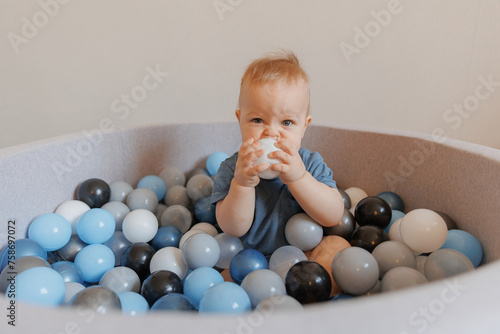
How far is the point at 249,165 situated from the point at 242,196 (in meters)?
0.09

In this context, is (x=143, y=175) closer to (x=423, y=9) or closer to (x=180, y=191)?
(x=180, y=191)

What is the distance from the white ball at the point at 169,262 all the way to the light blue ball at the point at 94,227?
0.53 ft

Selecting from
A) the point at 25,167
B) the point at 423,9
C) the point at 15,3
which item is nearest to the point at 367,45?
the point at 423,9

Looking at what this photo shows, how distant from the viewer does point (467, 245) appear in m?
0.81

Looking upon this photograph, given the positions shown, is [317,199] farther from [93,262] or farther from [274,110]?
[93,262]

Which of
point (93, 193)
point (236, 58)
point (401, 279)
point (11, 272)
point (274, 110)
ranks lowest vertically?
point (401, 279)

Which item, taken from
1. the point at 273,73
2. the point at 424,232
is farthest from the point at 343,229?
the point at 273,73

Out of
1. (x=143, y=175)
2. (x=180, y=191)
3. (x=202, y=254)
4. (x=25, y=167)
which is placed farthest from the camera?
(x=143, y=175)

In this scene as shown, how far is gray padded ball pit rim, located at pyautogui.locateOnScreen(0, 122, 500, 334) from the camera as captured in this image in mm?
387

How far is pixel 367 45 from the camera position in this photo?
60.3 inches

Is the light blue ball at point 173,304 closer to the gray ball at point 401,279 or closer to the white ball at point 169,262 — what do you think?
the white ball at point 169,262

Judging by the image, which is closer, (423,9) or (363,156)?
(363,156)

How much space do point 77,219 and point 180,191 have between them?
29 centimetres

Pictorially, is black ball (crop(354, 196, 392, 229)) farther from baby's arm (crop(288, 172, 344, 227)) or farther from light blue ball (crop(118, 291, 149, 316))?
light blue ball (crop(118, 291, 149, 316))
